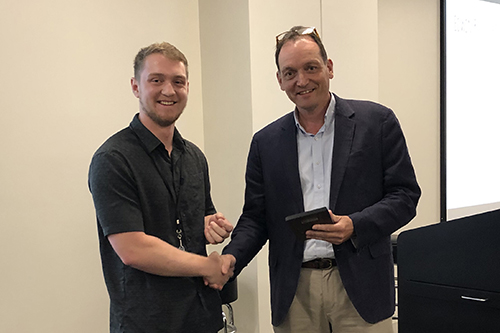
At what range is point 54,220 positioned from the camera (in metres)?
2.55

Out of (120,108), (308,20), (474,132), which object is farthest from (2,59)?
(474,132)

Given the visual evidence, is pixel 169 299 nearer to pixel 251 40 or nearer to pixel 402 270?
pixel 402 270

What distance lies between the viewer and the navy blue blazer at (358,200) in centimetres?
165

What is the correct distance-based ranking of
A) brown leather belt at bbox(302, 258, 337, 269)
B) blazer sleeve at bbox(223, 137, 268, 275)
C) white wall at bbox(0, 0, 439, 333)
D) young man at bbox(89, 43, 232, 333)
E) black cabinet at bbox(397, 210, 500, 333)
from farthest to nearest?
white wall at bbox(0, 0, 439, 333), blazer sleeve at bbox(223, 137, 268, 275), brown leather belt at bbox(302, 258, 337, 269), young man at bbox(89, 43, 232, 333), black cabinet at bbox(397, 210, 500, 333)

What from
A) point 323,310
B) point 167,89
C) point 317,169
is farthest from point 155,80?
point 323,310

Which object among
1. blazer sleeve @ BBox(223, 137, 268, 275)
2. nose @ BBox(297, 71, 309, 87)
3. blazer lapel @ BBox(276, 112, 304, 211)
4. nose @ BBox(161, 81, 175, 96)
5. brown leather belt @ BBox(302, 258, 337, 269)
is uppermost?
nose @ BBox(297, 71, 309, 87)

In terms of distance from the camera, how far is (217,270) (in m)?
1.63

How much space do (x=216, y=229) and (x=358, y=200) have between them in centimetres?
52

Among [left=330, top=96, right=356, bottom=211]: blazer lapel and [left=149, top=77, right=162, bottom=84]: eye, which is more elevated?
[left=149, top=77, right=162, bottom=84]: eye

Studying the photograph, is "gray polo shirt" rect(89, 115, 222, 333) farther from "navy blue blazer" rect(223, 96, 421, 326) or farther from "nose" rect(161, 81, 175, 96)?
"navy blue blazer" rect(223, 96, 421, 326)

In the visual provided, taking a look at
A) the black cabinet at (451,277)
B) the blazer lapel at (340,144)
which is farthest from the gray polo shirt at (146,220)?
the black cabinet at (451,277)

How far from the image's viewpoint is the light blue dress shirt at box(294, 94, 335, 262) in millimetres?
1725

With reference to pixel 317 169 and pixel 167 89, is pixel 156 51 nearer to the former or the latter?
pixel 167 89

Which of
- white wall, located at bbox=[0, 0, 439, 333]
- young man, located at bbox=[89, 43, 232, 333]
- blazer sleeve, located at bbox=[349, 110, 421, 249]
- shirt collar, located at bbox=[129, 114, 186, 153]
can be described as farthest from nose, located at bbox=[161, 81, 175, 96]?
white wall, located at bbox=[0, 0, 439, 333]
